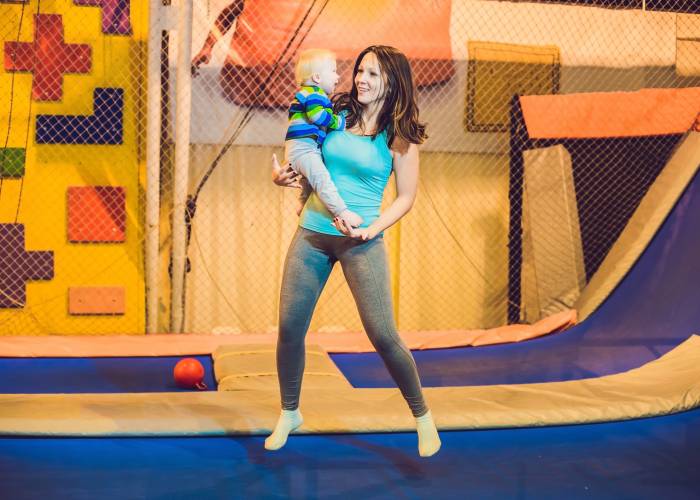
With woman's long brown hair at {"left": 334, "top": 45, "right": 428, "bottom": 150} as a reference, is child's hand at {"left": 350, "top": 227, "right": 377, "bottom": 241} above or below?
below

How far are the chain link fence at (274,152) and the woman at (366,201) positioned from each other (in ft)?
7.91

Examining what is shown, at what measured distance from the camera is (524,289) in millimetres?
5355

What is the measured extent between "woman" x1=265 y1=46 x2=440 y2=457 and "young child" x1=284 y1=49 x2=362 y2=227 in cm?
7

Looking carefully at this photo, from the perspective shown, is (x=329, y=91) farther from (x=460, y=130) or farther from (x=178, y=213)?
(x=460, y=130)

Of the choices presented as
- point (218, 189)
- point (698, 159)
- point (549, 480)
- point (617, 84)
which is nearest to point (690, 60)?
point (617, 84)

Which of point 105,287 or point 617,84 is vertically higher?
point 617,84

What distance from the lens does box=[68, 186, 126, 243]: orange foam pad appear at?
4.95 meters

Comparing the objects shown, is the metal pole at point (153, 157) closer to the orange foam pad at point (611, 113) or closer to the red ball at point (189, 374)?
the red ball at point (189, 374)

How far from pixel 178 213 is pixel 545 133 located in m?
2.15

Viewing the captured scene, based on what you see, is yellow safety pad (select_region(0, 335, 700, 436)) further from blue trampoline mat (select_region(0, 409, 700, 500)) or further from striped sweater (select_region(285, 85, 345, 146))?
striped sweater (select_region(285, 85, 345, 146))

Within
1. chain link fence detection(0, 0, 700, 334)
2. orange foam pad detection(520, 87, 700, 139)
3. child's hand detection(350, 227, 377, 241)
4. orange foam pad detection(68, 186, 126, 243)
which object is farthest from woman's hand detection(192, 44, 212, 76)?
child's hand detection(350, 227, 377, 241)

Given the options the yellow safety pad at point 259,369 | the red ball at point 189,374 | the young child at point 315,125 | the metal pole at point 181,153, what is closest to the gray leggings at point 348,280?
the young child at point 315,125

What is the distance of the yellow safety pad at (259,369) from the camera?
3744 mm

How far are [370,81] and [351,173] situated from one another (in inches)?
11.0
